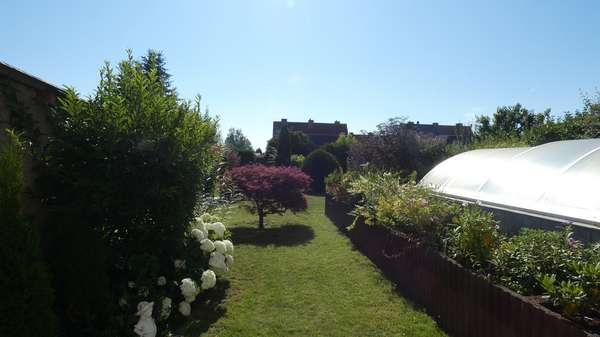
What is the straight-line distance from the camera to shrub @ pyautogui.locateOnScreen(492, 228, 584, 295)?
3.14 meters

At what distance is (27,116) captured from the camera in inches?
140

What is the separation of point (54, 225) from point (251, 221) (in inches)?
347

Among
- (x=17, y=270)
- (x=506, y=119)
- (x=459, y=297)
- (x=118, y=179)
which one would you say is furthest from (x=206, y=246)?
(x=506, y=119)

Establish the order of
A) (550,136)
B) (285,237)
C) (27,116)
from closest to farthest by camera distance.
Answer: (27,116)
(285,237)
(550,136)

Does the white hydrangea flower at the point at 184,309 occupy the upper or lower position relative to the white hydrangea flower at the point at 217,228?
lower

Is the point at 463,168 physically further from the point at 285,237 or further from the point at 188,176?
the point at 188,176

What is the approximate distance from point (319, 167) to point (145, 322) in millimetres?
19654

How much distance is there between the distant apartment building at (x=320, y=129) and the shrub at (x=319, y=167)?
2601cm

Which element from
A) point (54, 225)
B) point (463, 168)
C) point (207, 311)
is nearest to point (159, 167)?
point (54, 225)

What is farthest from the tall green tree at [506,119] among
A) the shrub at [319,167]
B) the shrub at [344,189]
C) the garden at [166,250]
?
the garden at [166,250]

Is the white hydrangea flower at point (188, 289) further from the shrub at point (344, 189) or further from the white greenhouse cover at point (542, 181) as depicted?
the shrub at point (344, 189)

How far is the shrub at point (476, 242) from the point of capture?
384 centimetres

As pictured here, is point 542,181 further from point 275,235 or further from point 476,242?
point 275,235

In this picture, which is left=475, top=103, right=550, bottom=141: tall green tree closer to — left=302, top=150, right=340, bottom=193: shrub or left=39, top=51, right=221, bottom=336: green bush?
left=302, top=150, right=340, bottom=193: shrub
